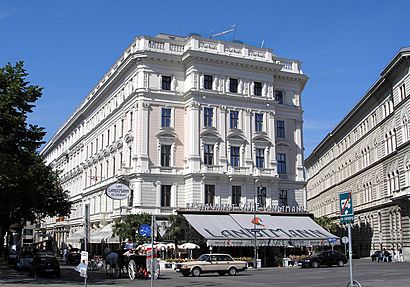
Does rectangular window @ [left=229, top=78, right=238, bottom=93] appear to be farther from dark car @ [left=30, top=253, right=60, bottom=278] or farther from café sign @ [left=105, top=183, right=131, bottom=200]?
café sign @ [left=105, top=183, right=131, bottom=200]

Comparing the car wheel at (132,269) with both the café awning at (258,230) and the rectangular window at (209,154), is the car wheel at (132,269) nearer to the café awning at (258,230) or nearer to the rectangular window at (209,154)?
the café awning at (258,230)

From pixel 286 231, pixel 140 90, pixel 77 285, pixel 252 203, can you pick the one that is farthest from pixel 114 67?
pixel 77 285

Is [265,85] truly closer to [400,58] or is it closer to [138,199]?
[400,58]

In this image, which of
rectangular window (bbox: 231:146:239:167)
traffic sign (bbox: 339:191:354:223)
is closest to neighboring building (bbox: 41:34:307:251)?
rectangular window (bbox: 231:146:239:167)

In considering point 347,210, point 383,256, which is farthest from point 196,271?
point 383,256

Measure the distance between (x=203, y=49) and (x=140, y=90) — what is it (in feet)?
28.3

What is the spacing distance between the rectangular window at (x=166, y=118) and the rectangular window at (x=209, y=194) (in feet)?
26.5

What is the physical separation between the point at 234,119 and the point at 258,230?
1458cm

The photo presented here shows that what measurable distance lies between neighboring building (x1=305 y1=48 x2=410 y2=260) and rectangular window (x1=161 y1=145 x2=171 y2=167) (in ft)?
87.4

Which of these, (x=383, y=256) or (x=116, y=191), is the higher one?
(x=116, y=191)

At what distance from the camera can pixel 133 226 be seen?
53.2 metres

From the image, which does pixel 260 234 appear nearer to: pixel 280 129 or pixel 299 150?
pixel 299 150

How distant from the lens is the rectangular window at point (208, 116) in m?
59.6

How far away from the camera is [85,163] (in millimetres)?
81562
